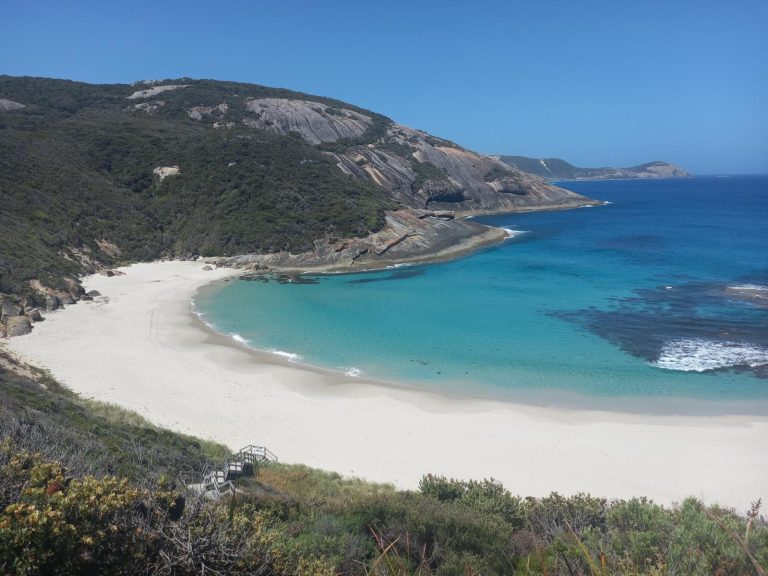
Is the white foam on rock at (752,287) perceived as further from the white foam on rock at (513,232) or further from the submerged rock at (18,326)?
the submerged rock at (18,326)

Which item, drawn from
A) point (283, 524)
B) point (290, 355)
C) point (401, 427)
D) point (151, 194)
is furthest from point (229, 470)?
point (151, 194)

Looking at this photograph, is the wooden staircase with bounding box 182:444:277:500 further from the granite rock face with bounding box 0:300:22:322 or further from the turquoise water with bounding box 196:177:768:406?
the granite rock face with bounding box 0:300:22:322

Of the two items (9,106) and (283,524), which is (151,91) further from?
(283,524)

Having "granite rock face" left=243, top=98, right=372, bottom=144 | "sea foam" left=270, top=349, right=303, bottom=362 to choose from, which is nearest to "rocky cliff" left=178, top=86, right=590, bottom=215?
"granite rock face" left=243, top=98, right=372, bottom=144

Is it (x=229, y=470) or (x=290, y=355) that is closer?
(x=229, y=470)

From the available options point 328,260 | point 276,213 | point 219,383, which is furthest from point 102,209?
point 219,383

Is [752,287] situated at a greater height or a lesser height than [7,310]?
greater

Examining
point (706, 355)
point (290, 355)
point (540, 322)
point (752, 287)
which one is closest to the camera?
point (706, 355)

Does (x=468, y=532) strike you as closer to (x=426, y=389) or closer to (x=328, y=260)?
(x=426, y=389)
